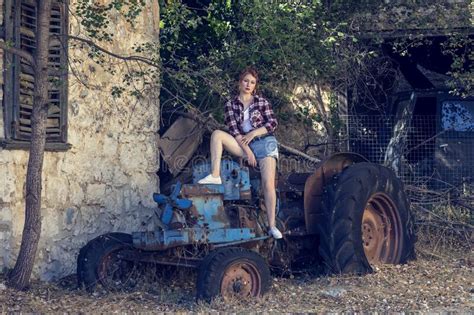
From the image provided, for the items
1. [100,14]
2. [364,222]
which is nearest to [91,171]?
[100,14]

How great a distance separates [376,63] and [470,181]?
2465mm

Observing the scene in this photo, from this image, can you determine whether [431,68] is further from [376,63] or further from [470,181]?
[470,181]

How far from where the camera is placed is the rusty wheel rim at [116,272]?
320 inches

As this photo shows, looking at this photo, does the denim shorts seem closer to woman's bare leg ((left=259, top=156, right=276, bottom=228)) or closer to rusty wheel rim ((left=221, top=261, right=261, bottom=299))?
woman's bare leg ((left=259, top=156, right=276, bottom=228))

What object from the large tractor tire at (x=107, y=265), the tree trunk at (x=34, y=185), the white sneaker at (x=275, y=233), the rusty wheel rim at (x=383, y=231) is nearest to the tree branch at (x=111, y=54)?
the tree trunk at (x=34, y=185)

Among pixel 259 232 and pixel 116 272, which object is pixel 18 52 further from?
pixel 259 232

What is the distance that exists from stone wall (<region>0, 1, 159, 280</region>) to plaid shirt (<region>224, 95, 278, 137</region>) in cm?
162

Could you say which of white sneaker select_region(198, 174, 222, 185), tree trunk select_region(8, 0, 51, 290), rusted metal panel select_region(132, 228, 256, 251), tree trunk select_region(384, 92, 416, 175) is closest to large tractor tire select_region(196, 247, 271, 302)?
rusted metal panel select_region(132, 228, 256, 251)

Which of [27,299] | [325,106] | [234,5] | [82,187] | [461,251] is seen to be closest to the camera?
[27,299]

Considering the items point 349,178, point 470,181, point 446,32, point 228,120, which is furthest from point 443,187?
Result: point 228,120

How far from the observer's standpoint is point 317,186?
8.70 metres

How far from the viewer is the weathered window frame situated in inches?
334

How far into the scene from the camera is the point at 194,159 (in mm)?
10867

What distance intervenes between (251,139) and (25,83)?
8.18 ft
